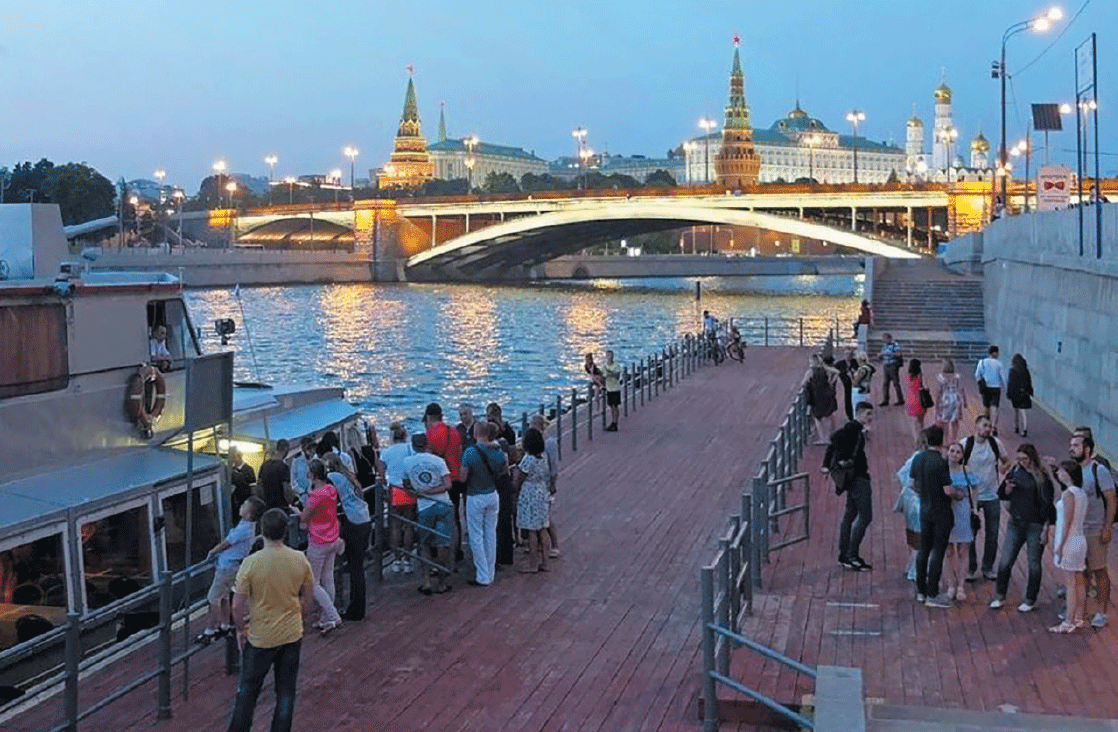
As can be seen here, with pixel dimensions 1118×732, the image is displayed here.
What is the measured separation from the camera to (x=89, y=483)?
11.1m

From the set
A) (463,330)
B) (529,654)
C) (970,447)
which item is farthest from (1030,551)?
Result: (463,330)

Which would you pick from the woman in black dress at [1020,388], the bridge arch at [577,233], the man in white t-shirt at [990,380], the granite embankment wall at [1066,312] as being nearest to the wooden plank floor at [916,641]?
the granite embankment wall at [1066,312]

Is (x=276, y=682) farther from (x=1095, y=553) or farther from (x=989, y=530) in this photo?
(x=989, y=530)

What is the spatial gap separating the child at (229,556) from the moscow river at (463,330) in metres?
13.8

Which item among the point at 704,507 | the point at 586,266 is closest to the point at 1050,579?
the point at 704,507

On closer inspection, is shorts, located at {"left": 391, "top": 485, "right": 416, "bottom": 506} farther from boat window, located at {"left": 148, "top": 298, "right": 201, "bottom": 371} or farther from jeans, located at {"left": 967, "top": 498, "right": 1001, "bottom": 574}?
jeans, located at {"left": 967, "top": 498, "right": 1001, "bottom": 574}

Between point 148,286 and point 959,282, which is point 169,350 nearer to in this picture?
point 148,286

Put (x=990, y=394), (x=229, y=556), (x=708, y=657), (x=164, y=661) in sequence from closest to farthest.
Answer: (x=708, y=657) < (x=164, y=661) < (x=229, y=556) < (x=990, y=394)

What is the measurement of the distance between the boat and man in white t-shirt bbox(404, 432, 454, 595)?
1680 millimetres

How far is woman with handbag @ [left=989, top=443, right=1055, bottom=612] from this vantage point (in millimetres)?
10047

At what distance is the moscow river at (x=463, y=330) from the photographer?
4450cm

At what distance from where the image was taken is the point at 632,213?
90000mm

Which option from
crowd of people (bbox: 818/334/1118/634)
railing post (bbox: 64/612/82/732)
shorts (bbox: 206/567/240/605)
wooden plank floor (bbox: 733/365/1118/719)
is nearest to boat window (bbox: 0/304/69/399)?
shorts (bbox: 206/567/240/605)

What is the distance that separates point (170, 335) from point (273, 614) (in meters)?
6.78
